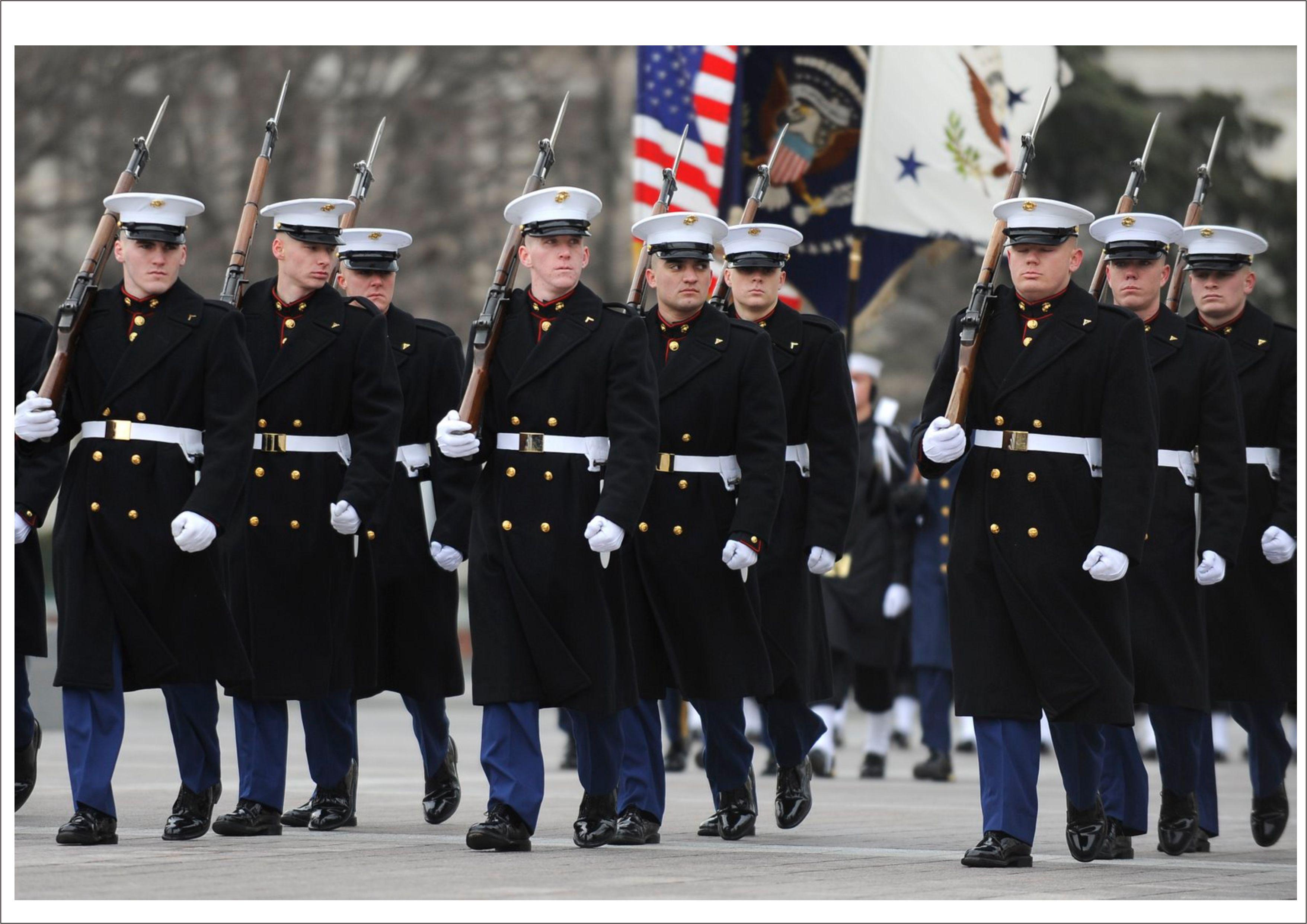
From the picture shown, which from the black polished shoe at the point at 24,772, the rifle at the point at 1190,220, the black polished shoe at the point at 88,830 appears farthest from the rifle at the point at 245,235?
the rifle at the point at 1190,220

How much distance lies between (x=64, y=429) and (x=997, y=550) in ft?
10.6

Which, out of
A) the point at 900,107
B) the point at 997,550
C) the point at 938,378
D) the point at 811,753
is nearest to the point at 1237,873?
the point at 997,550

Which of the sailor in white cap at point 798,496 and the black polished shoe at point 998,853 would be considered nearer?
the black polished shoe at point 998,853

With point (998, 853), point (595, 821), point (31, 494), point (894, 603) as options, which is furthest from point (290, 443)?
point (894, 603)

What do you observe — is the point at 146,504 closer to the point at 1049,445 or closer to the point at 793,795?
the point at 793,795

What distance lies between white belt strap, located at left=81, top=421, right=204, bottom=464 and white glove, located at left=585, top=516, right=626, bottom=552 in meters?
1.38

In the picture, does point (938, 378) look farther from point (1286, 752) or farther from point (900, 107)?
point (900, 107)

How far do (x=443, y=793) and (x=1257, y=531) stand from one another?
130 inches

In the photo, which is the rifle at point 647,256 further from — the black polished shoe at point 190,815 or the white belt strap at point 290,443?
the black polished shoe at point 190,815

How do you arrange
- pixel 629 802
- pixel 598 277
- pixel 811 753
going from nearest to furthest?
pixel 629 802 → pixel 811 753 → pixel 598 277

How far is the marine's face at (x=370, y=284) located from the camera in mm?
10664

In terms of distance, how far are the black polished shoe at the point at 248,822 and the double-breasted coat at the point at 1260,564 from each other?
363cm

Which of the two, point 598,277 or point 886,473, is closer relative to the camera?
point 886,473

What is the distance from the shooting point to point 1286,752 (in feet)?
33.6
